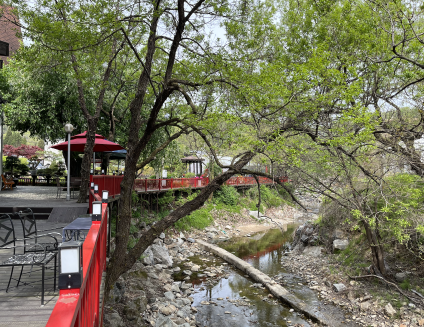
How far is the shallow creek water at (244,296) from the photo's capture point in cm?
902

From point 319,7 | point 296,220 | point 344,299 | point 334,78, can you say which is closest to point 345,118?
point 334,78

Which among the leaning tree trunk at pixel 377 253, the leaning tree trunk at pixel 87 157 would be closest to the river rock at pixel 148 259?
the leaning tree trunk at pixel 87 157

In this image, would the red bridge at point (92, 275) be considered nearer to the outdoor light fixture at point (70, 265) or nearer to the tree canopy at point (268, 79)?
the outdoor light fixture at point (70, 265)

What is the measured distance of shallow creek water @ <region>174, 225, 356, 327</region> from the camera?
902 centimetres

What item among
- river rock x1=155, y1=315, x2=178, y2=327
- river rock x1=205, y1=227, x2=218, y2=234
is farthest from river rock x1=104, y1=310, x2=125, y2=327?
river rock x1=205, y1=227, x2=218, y2=234

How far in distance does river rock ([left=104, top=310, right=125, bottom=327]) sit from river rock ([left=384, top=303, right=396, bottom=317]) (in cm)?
707

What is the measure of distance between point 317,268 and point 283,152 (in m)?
7.15

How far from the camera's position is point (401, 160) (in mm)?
8414

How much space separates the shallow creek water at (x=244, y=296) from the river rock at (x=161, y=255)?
685 millimetres

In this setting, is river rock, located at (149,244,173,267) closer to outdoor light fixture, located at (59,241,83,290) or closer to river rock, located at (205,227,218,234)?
river rock, located at (205,227,218,234)

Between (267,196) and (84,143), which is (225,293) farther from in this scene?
(267,196)

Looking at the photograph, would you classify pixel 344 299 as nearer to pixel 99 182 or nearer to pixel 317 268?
pixel 317 268

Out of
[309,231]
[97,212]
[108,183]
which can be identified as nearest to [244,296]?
[108,183]

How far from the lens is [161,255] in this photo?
45.1ft
